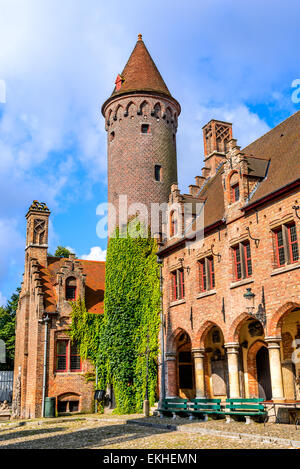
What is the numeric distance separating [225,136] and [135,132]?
569 centimetres

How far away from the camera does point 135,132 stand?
30109 mm

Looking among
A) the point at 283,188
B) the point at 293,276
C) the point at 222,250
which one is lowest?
the point at 293,276

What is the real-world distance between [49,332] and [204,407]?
38.8 ft

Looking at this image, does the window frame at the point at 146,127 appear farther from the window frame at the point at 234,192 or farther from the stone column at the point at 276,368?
the stone column at the point at 276,368

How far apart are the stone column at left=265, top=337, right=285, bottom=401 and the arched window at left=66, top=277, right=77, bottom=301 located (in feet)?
49.3

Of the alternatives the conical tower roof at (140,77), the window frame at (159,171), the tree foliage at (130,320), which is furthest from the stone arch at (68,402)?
the conical tower roof at (140,77)

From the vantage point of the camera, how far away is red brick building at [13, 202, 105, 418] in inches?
1109

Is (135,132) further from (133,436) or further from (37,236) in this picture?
(133,436)

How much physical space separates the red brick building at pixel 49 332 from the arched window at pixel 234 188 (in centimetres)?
1224

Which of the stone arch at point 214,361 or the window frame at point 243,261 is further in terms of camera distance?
the stone arch at point 214,361

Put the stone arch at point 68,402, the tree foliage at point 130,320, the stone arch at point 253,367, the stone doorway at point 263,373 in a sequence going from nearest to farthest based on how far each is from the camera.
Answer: the stone doorway at point 263,373 < the stone arch at point 253,367 < the tree foliage at point 130,320 < the stone arch at point 68,402

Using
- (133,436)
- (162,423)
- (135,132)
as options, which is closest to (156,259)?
(135,132)

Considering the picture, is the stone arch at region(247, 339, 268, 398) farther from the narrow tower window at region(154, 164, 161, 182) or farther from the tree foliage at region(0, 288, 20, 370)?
the tree foliage at region(0, 288, 20, 370)

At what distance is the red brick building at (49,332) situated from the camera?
28.2 m
